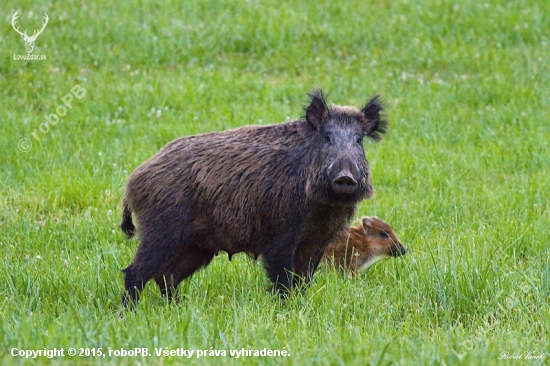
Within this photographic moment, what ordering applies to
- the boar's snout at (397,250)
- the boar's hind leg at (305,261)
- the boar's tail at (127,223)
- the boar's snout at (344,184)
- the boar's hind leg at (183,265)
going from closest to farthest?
the boar's snout at (344,184)
the boar's hind leg at (305,261)
the boar's hind leg at (183,265)
the boar's tail at (127,223)
the boar's snout at (397,250)

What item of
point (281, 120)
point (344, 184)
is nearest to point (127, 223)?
point (344, 184)

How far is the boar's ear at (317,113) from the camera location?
6.59 m

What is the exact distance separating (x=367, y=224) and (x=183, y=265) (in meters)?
2.06

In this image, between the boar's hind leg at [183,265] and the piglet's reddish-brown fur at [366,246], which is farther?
the piglet's reddish-brown fur at [366,246]

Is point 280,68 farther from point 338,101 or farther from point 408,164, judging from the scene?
point 408,164

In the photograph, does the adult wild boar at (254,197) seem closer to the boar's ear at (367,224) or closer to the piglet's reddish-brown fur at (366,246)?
the piglet's reddish-brown fur at (366,246)

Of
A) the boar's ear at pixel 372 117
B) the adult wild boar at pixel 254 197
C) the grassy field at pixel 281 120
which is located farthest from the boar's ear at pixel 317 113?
the grassy field at pixel 281 120

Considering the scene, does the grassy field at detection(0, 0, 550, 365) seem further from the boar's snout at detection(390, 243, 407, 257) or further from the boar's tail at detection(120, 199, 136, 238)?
the boar's tail at detection(120, 199, 136, 238)

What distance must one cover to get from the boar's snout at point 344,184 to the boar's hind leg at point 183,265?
4.57 feet

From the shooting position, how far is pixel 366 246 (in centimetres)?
805

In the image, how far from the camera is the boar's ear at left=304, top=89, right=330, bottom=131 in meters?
6.59

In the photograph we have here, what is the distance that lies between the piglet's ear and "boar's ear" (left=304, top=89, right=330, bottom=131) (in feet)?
5.78

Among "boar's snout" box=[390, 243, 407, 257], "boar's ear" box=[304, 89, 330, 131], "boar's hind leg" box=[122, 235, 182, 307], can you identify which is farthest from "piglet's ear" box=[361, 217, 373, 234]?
"boar's hind leg" box=[122, 235, 182, 307]

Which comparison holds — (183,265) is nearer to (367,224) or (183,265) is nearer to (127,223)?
(127,223)
